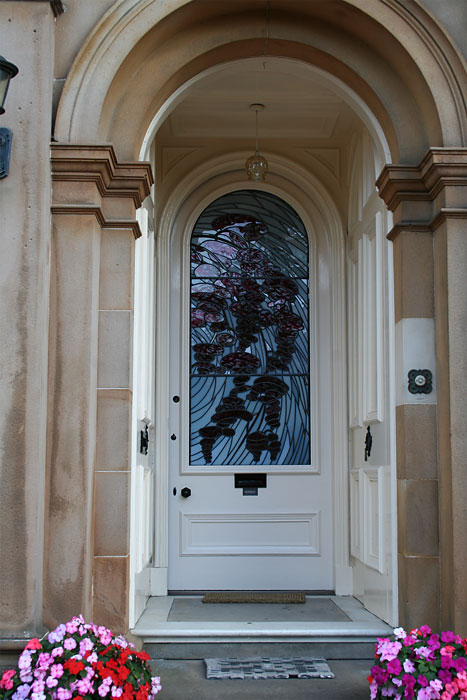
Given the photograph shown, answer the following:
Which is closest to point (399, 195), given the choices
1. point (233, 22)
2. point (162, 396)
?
point (233, 22)

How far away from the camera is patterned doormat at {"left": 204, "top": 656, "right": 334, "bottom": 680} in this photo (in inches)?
143

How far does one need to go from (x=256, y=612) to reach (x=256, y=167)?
2698 mm

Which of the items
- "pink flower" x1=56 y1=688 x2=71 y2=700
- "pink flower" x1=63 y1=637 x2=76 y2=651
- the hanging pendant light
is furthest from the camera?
the hanging pendant light

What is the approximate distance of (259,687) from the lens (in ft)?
11.6

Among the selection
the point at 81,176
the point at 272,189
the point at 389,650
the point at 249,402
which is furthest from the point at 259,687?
the point at 272,189

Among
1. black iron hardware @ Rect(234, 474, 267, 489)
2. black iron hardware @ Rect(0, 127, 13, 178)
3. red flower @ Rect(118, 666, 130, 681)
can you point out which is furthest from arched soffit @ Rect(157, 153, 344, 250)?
red flower @ Rect(118, 666, 130, 681)

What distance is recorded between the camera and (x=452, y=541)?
3.59 meters

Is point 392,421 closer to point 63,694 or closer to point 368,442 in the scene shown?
point 368,442

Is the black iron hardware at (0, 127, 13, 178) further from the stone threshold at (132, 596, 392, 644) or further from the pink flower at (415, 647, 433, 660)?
the pink flower at (415, 647, 433, 660)

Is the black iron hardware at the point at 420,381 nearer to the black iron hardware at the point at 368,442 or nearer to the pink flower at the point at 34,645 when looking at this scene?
the black iron hardware at the point at 368,442

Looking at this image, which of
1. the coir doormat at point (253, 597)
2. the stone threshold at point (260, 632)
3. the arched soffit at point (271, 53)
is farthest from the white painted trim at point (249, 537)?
the arched soffit at point (271, 53)

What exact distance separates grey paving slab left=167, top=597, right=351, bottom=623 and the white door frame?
406 mm

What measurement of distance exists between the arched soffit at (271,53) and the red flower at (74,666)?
2255 millimetres

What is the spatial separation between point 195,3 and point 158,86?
0.43 metres
